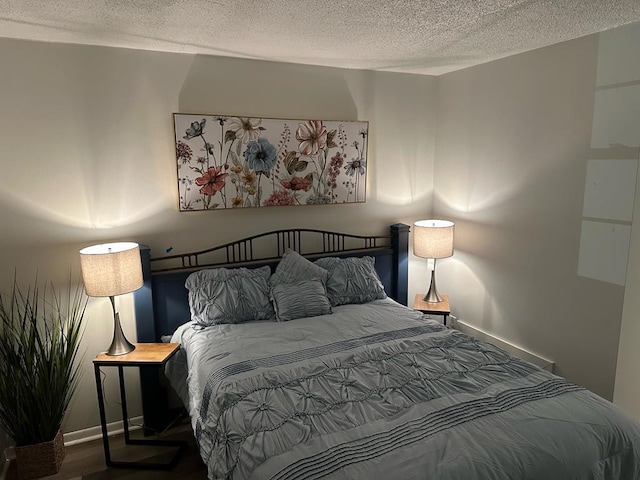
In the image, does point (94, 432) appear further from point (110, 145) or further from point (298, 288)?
point (110, 145)

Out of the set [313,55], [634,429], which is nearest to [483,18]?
[313,55]

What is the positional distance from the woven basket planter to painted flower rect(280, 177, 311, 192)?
219 centimetres

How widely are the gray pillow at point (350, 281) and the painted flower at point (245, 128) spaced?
3.41 ft

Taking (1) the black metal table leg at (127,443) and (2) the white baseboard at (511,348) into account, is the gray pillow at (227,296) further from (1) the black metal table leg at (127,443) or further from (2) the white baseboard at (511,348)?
(2) the white baseboard at (511,348)

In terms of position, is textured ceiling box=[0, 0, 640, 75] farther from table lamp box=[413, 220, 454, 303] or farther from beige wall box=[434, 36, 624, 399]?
table lamp box=[413, 220, 454, 303]

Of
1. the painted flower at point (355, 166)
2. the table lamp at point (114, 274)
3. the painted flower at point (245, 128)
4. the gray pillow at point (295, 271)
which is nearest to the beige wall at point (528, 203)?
the painted flower at point (355, 166)

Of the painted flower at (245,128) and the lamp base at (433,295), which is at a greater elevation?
the painted flower at (245,128)

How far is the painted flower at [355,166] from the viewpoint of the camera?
138 inches

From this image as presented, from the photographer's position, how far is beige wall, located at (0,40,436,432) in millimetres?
2559

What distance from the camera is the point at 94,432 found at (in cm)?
289

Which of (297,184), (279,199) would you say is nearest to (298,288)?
(279,199)

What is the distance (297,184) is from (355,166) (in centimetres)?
53

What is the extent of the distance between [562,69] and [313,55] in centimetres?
162

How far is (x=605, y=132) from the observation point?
2561 millimetres
